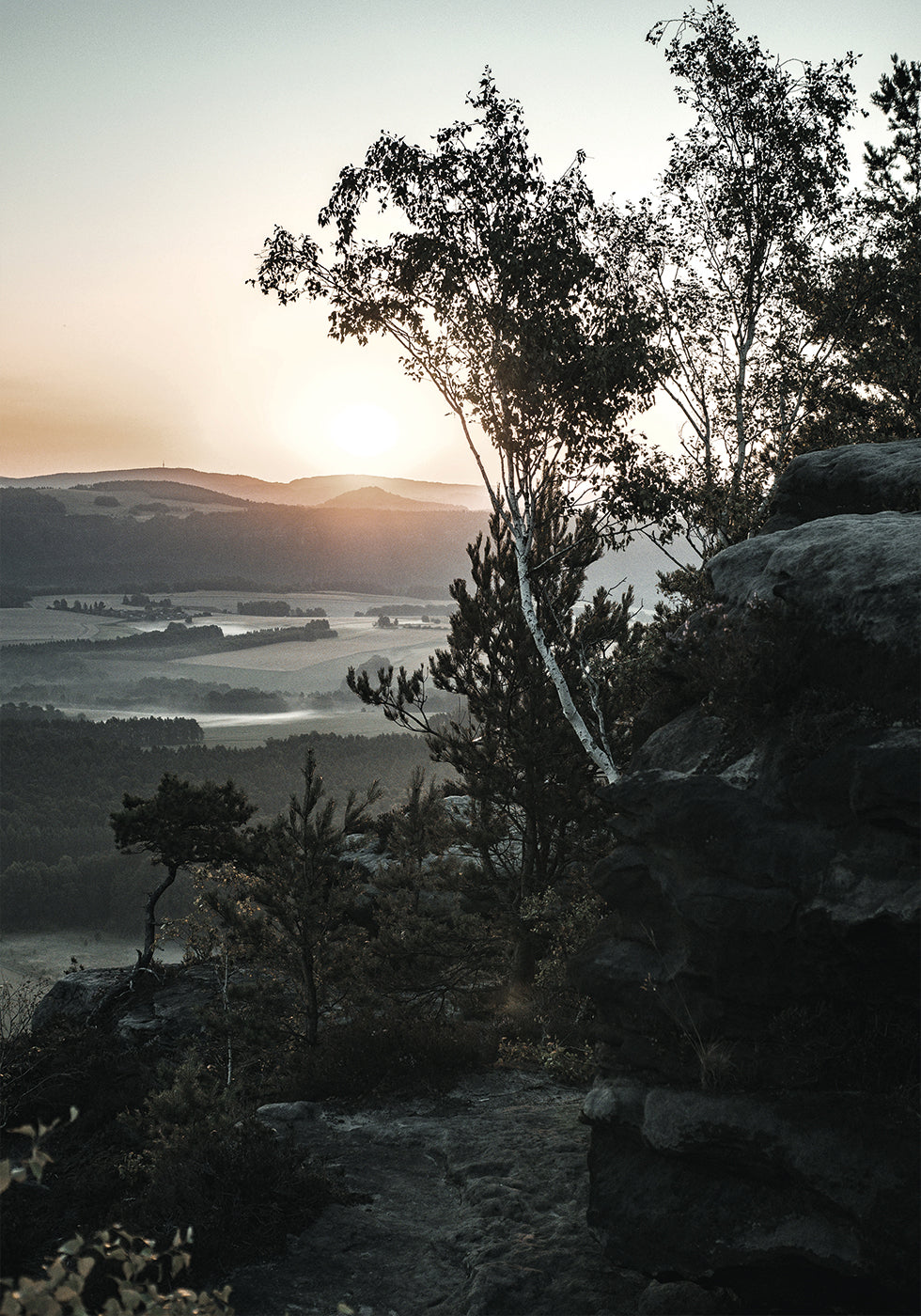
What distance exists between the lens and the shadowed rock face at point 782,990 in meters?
6.78

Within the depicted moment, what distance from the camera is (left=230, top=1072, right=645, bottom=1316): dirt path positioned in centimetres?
789

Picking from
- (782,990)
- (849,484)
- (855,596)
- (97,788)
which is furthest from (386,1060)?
(97,788)

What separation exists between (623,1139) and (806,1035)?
6.81 feet

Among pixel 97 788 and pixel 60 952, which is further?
pixel 97 788

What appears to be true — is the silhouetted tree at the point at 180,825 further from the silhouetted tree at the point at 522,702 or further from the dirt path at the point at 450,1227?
the dirt path at the point at 450,1227

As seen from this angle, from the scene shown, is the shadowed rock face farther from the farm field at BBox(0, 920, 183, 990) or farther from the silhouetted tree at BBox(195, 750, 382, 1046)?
the farm field at BBox(0, 920, 183, 990)

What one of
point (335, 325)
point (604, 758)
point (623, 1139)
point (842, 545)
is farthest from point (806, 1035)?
point (335, 325)

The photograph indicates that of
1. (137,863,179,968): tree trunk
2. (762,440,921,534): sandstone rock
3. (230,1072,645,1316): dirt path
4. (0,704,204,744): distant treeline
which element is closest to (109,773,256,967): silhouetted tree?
(137,863,179,968): tree trunk

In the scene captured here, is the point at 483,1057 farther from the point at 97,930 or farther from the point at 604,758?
the point at 97,930

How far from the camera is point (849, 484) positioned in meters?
11.9

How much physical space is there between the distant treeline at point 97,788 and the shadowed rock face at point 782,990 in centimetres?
5582

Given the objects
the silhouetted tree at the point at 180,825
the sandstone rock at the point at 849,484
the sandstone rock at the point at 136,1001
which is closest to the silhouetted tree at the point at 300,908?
the sandstone rock at the point at 136,1001

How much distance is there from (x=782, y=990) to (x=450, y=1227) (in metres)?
4.73

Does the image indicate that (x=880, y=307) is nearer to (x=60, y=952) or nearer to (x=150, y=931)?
(x=150, y=931)
